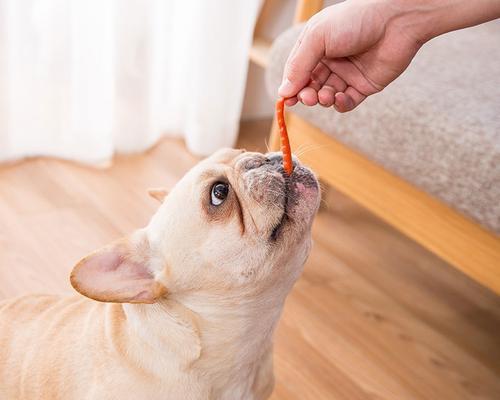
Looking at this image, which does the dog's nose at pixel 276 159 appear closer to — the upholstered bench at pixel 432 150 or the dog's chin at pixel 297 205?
the dog's chin at pixel 297 205

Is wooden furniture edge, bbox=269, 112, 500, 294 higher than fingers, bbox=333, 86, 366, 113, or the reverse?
fingers, bbox=333, 86, 366, 113

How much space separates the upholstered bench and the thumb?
0.39 meters

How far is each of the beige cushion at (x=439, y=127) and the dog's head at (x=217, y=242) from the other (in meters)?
0.47

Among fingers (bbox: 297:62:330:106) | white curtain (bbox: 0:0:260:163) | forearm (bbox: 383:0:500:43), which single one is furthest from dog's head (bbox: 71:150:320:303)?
white curtain (bbox: 0:0:260:163)

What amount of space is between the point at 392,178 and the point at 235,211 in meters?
0.71

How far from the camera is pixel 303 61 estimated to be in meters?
1.13

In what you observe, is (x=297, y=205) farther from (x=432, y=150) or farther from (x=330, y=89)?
(x=432, y=150)

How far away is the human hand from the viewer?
113 centimetres

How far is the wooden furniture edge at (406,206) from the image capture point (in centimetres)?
144

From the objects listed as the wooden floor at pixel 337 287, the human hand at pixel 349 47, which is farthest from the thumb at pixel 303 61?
the wooden floor at pixel 337 287

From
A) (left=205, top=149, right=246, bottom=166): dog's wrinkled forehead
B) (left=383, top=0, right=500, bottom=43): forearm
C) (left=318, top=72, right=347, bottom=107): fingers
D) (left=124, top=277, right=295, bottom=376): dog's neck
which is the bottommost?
(left=124, top=277, right=295, bottom=376): dog's neck

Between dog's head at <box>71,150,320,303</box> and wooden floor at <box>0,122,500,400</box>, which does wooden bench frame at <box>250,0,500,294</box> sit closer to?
wooden floor at <box>0,122,500,400</box>

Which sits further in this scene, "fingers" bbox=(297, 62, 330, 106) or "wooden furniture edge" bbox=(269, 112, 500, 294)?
"wooden furniture edge" bbox=(269, 112, 500, 294)

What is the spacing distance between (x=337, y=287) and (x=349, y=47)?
Result: 2.76 ft
